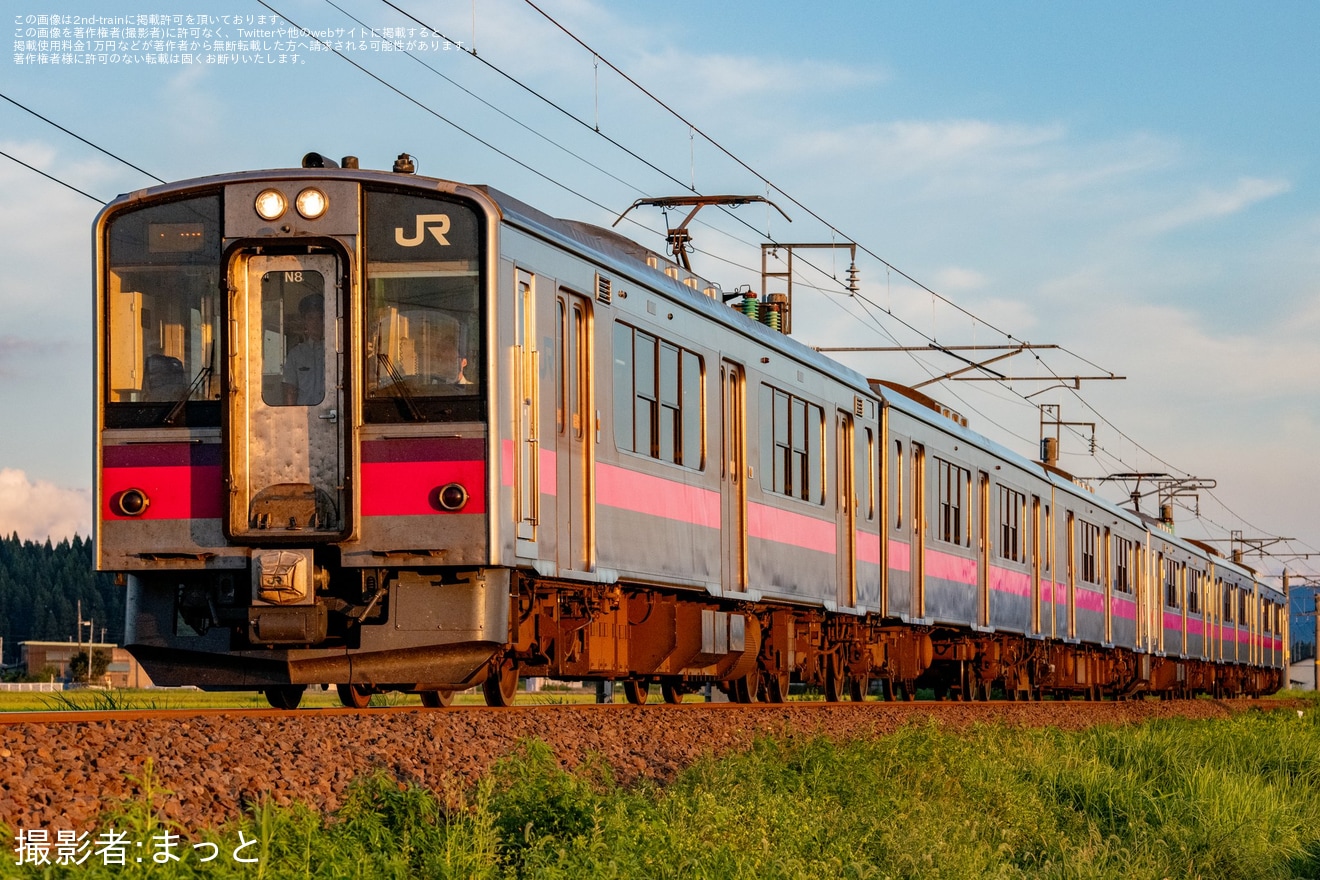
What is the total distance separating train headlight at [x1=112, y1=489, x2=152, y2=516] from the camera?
36.1 ft

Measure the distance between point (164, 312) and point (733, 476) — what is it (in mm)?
5589

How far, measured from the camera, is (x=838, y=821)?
31.9 feet

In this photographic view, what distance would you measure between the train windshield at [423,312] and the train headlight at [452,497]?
454 millimetres

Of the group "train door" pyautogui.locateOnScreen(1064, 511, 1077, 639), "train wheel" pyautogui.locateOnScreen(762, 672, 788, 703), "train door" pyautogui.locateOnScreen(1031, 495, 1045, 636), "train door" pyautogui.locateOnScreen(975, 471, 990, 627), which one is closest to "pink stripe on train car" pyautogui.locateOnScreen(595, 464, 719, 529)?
"train wheel" pyautogui.locateOnScreen(762, 672, 788, 703)

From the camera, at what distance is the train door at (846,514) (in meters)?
18.3

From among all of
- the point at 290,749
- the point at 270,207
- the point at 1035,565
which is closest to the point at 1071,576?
the point at 1035,565

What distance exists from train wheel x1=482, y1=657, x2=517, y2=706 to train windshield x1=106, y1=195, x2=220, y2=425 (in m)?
2.69

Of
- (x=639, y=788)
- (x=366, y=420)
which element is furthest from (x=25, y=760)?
(x=366, y=420)

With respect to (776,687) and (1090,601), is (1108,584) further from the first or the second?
(776,687)

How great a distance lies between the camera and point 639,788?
9.41m

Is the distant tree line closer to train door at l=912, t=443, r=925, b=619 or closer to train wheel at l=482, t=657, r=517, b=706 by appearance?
train door at l=912, t=443, r=925, b=619

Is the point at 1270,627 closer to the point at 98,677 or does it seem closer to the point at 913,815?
the point at 913,815

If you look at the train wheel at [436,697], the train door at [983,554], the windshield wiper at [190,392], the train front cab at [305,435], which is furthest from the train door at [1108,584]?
the windshield wiper at [190,392]

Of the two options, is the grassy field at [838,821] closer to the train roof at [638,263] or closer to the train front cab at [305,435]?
the train front cab at [305,435]
